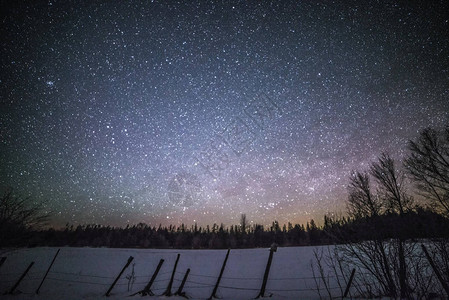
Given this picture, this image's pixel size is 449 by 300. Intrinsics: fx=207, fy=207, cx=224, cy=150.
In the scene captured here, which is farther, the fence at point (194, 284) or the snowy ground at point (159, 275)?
the snowy ground at point (159, 275)

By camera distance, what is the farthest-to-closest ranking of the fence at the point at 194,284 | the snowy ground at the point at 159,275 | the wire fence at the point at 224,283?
the snowy ground at the point at 159,275 → the wire fence at the point at 224,283 → the fence at the point at 194,284

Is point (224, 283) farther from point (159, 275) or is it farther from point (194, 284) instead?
point (159, 275)

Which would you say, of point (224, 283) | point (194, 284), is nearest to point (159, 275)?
point (194, 284)

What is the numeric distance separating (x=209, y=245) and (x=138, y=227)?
2607 inches

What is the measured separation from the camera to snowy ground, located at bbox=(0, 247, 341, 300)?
18328 mm

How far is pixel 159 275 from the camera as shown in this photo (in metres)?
25.0

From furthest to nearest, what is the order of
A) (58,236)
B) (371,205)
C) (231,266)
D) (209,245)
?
(58,236)
(209,245)
(231,266)
(371,205)

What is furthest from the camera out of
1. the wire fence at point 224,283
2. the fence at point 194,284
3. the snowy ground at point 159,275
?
the snowy ground at point 159,275

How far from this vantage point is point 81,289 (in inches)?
831

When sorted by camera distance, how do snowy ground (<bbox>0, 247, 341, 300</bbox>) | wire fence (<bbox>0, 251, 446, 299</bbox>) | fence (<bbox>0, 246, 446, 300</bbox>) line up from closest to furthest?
fence (<bbox>0, 246, 446, 300</bbox>) → wire fence (<bbox>0, 251, 446, 299</bbox>) → snowy ground (<bbox>0, 247, 341, 300</bbox>)

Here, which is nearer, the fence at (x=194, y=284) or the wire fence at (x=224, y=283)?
the fence at (x=194, y=284)

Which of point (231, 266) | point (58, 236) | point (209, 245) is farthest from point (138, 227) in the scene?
point (231, 266)

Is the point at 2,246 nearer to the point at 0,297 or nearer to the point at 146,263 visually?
the point at 0,297

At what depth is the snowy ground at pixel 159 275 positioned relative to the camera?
60.1ft
